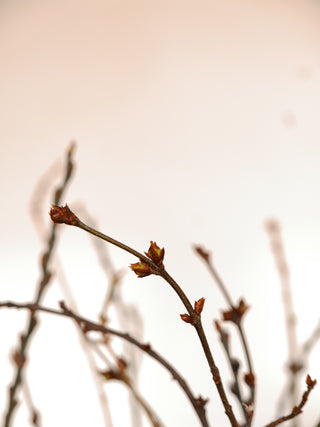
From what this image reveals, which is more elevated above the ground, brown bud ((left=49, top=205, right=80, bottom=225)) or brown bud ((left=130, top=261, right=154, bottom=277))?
brown bud ((left=49, top=205, right=80, bottom=225))

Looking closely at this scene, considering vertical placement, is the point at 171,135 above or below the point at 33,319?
above

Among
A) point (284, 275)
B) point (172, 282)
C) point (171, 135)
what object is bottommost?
point (172, 282)

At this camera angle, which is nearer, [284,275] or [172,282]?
[172,282]

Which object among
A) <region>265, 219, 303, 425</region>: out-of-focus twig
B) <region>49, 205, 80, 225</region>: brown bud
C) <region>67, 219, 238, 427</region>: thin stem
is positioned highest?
<region>265, 219, 303, 425</region>: out-of-focus twig

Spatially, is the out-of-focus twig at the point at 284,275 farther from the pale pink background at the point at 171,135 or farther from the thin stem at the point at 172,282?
the thin stem at the point at 172,282

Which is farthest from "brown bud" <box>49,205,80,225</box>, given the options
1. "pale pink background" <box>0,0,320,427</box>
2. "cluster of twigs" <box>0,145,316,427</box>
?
"pale pink background" <box>0,0,320,427</box>

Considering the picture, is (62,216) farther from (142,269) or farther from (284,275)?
(284,275)

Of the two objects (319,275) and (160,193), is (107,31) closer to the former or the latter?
(160,193)

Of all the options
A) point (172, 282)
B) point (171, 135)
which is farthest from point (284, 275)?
point (172, 282)

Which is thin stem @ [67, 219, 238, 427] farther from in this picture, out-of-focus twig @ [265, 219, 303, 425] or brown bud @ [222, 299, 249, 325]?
out-of-focus twig @ [265, 219, 303, 425]
